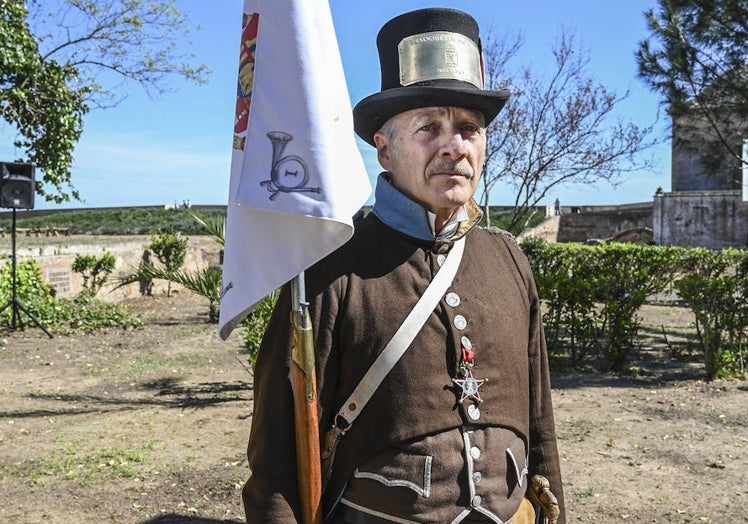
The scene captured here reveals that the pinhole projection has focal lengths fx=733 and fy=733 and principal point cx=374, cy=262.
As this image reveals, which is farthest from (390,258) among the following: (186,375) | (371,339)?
(186,375)

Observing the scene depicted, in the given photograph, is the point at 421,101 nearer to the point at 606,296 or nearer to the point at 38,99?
the point at 606,296

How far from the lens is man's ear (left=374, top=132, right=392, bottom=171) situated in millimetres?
2132

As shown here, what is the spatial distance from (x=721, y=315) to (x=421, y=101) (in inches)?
282

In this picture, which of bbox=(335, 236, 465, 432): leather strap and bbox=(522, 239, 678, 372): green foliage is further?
bbox=(522, 239, 678, 372): green foliage

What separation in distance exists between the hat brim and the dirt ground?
3232 millimetres

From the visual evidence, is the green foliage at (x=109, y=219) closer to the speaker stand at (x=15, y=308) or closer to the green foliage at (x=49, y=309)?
the green foliage at (x=49, y=309)

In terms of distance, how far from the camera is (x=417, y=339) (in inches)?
77.0

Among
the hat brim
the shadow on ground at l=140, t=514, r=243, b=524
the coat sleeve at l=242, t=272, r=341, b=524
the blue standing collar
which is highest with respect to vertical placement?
the hat brim

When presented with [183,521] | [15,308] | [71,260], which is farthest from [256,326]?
[71,260]

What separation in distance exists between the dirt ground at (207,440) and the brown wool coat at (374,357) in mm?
2856

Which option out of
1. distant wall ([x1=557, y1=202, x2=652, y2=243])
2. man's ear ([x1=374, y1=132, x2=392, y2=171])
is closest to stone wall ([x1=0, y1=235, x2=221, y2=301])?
man's ear ([x1=374, y1=132, x2=392, y2=171])

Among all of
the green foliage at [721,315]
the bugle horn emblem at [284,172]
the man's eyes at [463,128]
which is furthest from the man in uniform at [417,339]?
the green foliage at [721,315]

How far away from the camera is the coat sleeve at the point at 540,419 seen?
2.23 meters

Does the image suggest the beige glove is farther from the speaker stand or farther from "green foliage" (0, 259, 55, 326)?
"green foliage" (0, 259, 55, 326)
